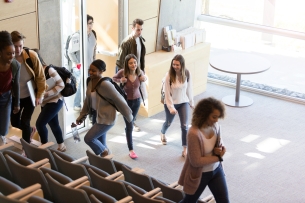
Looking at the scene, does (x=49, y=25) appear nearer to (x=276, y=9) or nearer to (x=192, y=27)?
(x=192, y=27)

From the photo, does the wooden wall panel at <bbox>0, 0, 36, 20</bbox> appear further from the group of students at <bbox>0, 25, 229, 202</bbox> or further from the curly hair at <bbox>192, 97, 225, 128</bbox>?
the curly hair at <bbox>192, 97, 225, 128</bbox>

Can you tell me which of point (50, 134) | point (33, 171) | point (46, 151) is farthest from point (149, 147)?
point (33, 171)

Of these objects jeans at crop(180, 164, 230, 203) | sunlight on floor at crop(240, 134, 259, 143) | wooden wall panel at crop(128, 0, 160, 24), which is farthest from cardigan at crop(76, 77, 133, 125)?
wooden wall panel at crop(128, 0, 160, 24)

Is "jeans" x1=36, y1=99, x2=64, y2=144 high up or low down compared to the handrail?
down

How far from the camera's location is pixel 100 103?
6383 mm

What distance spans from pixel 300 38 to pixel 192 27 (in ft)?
6.51

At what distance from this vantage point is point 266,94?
1006 cm

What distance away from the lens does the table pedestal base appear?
956 centimetres

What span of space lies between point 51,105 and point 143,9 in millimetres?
2844

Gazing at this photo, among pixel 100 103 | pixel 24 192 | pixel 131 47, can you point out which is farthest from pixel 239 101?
pixel 24 192

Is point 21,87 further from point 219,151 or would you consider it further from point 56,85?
point 219,151

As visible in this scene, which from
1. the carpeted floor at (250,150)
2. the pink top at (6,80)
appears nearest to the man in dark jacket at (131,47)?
the carpeted floor at (250,150)

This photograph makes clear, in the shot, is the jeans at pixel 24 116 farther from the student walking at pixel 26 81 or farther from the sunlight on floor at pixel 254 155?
the sunlight on floor at pixel 254 155

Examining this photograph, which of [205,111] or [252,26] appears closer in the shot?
[205,111]
